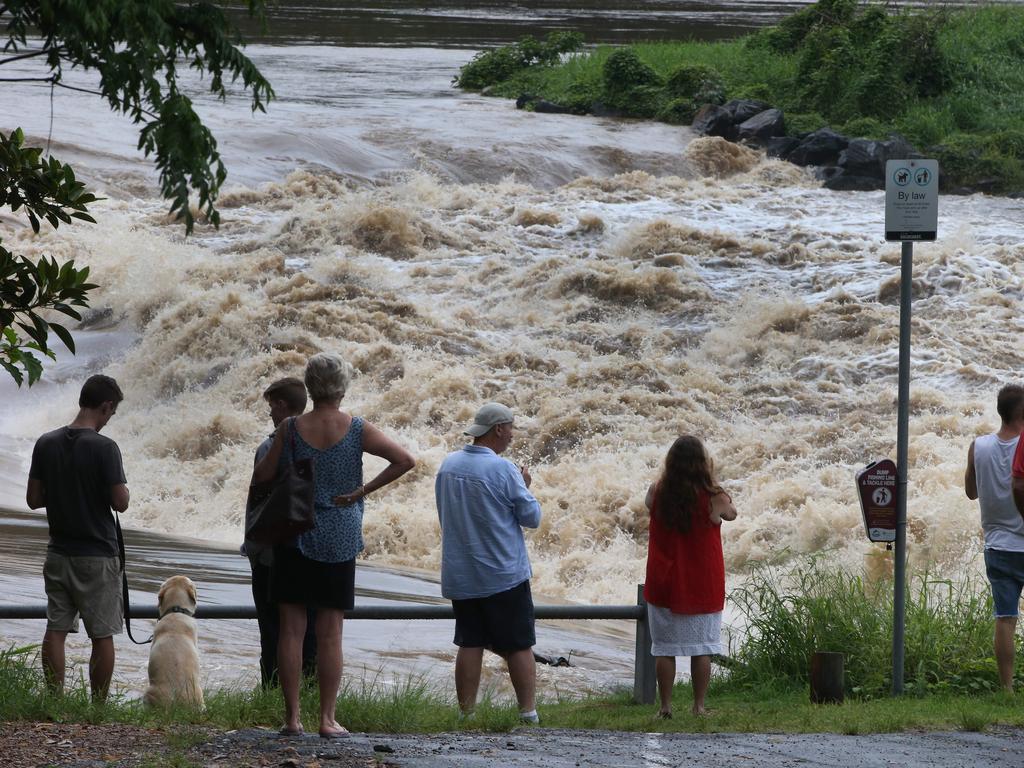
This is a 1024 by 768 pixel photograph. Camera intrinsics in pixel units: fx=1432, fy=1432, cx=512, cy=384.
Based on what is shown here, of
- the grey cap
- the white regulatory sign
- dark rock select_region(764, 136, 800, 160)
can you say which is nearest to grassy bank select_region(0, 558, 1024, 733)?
the grey cap

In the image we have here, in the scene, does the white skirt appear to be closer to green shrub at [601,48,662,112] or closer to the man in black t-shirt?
the man in black t-shirt

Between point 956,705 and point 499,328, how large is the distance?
14.1 metres

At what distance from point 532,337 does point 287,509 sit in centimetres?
1509

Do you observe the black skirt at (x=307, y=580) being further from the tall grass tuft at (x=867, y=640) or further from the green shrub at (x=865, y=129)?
the green shrub at (x=865, y=129)

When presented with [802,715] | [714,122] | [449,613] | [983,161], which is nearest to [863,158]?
[983,161]

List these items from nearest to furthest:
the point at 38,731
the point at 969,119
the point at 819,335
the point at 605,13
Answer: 1. the point at 38,731
2. the point at 819,335
3. the point at 969,119
4. the point at 605,13

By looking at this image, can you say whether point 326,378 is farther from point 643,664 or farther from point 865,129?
point 865,129

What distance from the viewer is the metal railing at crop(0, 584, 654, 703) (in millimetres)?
6477

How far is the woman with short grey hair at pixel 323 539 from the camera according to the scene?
537 cm

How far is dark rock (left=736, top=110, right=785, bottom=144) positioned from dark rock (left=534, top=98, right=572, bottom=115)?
15.9 feet

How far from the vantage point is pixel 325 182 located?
1016 inches

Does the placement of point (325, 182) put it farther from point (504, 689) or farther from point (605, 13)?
point (605, 13)

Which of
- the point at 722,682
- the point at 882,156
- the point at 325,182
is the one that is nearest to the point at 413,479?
the point at 722,682

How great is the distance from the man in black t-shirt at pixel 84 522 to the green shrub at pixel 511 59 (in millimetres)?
32884
